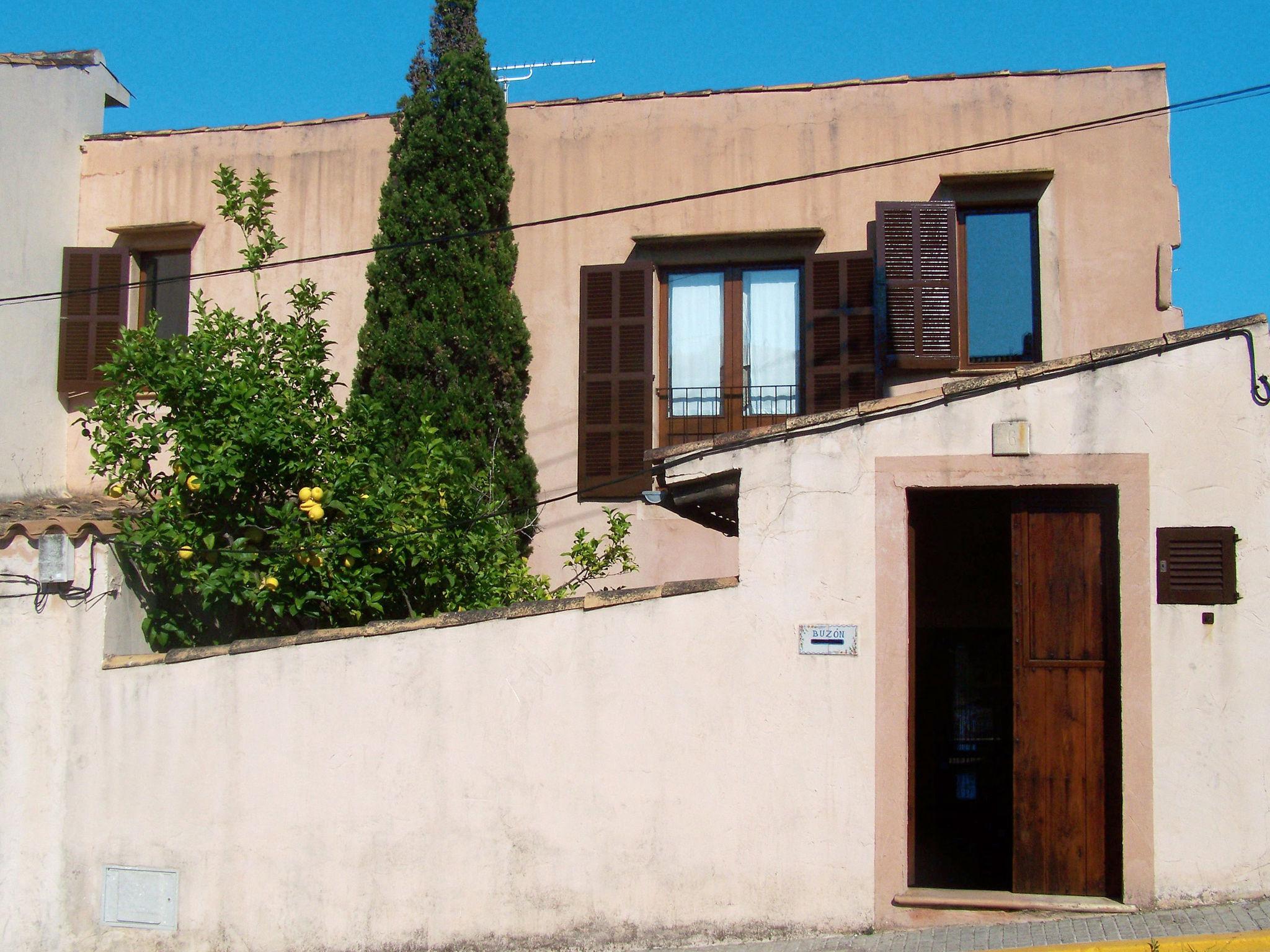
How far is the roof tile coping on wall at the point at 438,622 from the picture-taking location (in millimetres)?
7648

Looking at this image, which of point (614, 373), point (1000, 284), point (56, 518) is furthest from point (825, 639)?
point (1000, 284)

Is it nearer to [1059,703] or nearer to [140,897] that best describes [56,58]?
[140,897]

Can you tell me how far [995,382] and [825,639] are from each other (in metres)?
1.87

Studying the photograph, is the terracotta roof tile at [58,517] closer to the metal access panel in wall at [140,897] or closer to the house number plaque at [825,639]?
the metal access panel in wall at [140,897]

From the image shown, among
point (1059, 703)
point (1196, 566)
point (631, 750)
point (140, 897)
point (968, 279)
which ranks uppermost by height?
point (968, 279)

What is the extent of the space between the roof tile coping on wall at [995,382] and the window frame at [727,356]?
13.0 ft

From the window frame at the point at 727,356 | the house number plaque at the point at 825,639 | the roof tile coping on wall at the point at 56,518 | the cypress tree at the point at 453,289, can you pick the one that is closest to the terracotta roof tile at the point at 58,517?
the roof tile coping on wall at the point at 56,518

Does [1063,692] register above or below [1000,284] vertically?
below

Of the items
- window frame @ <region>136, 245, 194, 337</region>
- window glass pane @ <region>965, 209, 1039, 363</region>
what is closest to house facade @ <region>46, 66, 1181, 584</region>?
window glass pane @ <region>965, 209, 1039, 363</region>

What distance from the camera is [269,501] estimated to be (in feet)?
29.8

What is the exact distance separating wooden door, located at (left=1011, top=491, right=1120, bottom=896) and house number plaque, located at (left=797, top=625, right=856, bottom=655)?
1.06 meters

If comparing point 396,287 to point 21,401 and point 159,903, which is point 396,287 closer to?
point 21,401

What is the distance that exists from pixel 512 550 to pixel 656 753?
9.00ft

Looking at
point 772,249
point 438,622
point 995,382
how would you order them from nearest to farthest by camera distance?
point 995,382
point 438,622
point 772,249
